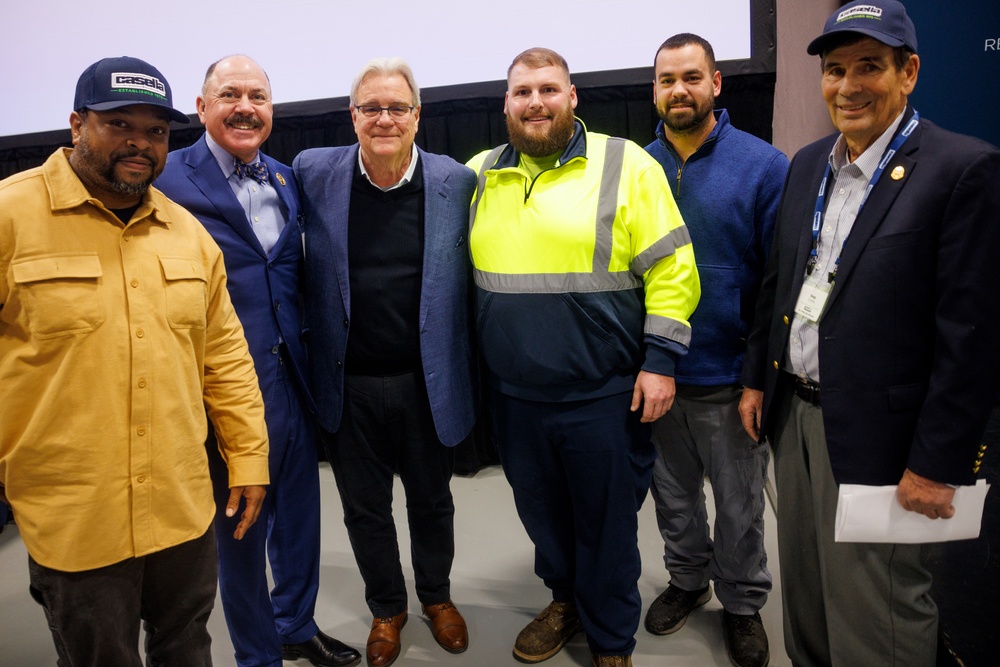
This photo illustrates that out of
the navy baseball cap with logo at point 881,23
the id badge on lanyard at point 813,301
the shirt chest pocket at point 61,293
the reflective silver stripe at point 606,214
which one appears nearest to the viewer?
the shirt chest pocket at point 61,293

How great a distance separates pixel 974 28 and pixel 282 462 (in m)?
3.78

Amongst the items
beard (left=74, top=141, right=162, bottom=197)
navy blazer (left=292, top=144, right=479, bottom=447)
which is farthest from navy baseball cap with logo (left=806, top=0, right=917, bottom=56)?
beard (left=74, top=141, right=162, bottom=197)

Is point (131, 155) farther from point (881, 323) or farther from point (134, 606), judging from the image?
point (881, 323)

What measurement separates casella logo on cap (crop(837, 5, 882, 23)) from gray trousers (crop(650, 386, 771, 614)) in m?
1.00

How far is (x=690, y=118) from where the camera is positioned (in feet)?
6.25

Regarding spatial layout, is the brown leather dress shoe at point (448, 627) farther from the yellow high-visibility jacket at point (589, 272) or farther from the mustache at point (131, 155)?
the mustache at point (131, 155)

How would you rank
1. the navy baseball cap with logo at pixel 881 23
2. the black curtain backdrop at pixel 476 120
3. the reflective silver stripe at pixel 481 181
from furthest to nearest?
the black curtain backdrop at pixel 476 120, the reflective silver stripe at pixel 481 181, the navy baseball cap with logo at pixel 881 23

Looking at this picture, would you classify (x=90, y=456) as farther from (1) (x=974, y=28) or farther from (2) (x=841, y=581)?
(1) (x=974, y=28)

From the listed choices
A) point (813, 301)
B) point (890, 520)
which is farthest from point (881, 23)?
point (890, 520)

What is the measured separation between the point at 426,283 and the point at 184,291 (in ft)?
2.16

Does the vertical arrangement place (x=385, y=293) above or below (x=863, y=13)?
below

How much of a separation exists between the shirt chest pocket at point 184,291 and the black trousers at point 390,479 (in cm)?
59

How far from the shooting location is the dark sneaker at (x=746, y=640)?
195 centimetres

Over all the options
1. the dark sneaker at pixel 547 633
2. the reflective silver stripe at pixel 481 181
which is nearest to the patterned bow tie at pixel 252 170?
the reflective silver stripe at pixel 481 181
